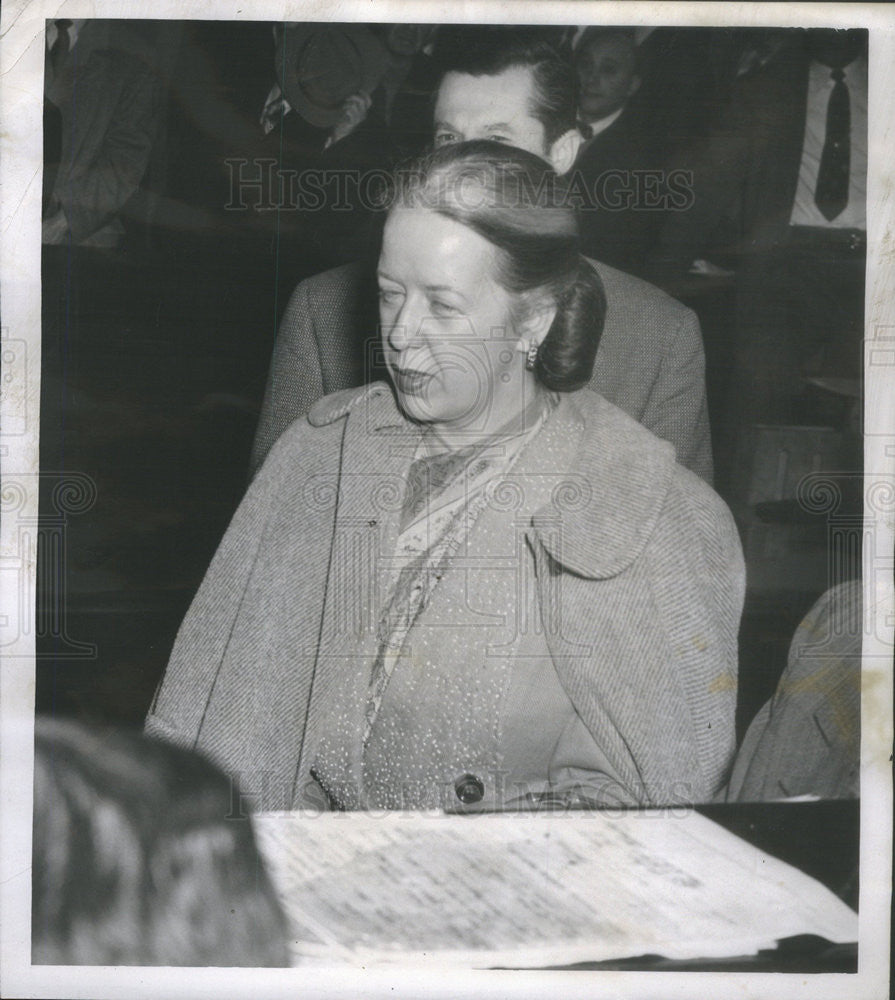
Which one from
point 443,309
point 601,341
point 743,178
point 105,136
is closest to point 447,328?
point 443,309

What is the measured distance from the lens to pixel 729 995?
5.94ft

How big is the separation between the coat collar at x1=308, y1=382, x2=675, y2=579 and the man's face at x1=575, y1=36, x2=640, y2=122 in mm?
540

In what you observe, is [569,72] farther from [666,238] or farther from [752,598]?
[752,598]

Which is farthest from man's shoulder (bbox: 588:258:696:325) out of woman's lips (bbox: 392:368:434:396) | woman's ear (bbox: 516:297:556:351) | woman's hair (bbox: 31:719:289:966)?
woman's hair (bbox: 31:719:289:966)

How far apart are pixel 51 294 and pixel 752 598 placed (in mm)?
1458

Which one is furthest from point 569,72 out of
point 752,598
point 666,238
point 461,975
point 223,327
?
point 461,975

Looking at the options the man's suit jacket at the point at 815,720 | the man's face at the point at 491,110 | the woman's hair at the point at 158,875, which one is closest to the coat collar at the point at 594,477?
the man's suit jacket at the point at 815,720

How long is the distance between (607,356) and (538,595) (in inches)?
18.3

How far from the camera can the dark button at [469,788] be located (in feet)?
5.80

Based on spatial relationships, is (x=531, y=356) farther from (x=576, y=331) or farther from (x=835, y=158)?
(x=835, y=158)

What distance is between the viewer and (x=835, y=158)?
1.83 meters

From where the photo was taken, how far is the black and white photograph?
5.83 feet

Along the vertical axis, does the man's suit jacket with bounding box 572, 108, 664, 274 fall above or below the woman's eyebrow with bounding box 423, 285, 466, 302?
above

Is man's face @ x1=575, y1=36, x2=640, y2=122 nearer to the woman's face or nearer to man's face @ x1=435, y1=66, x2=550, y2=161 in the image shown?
man's face @ x1=435, y1=66, x2=550, y2=161
